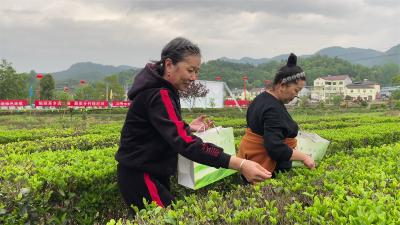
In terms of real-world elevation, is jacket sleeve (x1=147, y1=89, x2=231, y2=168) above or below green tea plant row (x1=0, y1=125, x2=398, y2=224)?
above

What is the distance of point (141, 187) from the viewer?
2.60 meters

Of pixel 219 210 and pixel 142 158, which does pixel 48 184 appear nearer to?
Answer: pixel 142 158

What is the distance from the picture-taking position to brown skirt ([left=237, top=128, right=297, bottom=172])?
3246 millimetres

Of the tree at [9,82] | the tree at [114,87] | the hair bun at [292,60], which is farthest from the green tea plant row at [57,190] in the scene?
the tree at [114,87]

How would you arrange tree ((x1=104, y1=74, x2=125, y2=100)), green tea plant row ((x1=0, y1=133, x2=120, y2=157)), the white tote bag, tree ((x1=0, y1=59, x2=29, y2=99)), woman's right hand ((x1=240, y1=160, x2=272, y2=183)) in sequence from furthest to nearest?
1. tree ((x1=104, y1=74, x2=125, y2=100))
2. tree ((x1=0, y1=59, x2=29, y2=99))
3. green tea plant row ((x1=0, y1=133, x2=120, y2=157))
4. the white tote bag
5. woman's right hand ((x1=240, y1=160, x2=272, y2=183))

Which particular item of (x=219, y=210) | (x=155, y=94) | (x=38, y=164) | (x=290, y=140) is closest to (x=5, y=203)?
(x=38, y=164)

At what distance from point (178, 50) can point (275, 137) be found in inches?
41.6

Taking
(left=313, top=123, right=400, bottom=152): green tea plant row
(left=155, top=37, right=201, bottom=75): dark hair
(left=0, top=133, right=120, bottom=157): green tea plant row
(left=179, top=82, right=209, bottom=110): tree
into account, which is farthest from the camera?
(left=179, top=82, right=209, bottom=110): tree

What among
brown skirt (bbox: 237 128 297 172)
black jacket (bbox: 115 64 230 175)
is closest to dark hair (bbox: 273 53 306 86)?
brown skirt (bbox: 237 128 297 172)

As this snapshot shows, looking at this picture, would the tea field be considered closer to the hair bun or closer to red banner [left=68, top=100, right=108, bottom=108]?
the hair bun

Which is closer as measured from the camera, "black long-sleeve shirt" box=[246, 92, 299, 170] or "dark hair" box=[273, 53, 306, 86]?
"black long-sleeve shirt" box=[246, 92, 299, 170]

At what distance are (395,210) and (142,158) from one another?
4.76 ft

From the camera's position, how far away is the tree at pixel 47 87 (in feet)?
180

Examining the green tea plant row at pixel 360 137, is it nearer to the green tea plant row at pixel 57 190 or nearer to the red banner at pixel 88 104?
the green tea plant row at pixel 57 190
